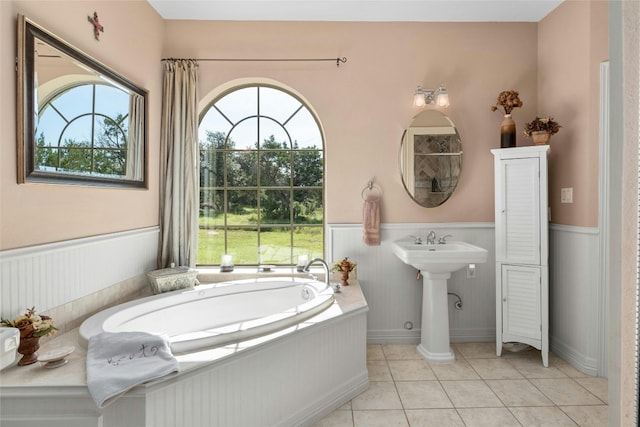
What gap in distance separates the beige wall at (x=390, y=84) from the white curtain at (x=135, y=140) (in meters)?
0.64

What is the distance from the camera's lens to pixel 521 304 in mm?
2789

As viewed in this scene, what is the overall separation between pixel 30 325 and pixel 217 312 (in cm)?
129

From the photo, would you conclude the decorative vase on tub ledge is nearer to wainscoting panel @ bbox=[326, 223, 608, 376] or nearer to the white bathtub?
the white bathtub

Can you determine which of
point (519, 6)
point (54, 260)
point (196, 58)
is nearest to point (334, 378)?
point (54, 260)

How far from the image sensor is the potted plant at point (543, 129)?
2.77 meters

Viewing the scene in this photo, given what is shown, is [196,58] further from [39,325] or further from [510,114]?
[510,114]

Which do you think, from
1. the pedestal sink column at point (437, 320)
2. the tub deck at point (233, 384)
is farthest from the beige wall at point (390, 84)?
the tub deck at point (233, 384)

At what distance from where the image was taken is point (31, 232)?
1762 mm

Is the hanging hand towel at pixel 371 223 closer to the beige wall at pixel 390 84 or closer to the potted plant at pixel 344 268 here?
the beige wall at pixel 390 84

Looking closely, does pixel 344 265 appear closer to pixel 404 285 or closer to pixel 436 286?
pixel 404 285

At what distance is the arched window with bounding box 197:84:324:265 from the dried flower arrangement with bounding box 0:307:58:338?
5.79ft

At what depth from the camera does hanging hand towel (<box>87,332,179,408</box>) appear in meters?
1.37

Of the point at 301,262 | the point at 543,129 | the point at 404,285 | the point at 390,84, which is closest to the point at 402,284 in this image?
the point at 404,285

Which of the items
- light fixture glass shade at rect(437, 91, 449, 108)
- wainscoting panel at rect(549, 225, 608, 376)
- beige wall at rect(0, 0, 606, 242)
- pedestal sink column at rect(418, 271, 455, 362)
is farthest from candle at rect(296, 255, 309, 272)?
wainscoting panel at rect(549, 225, 608, 376)
